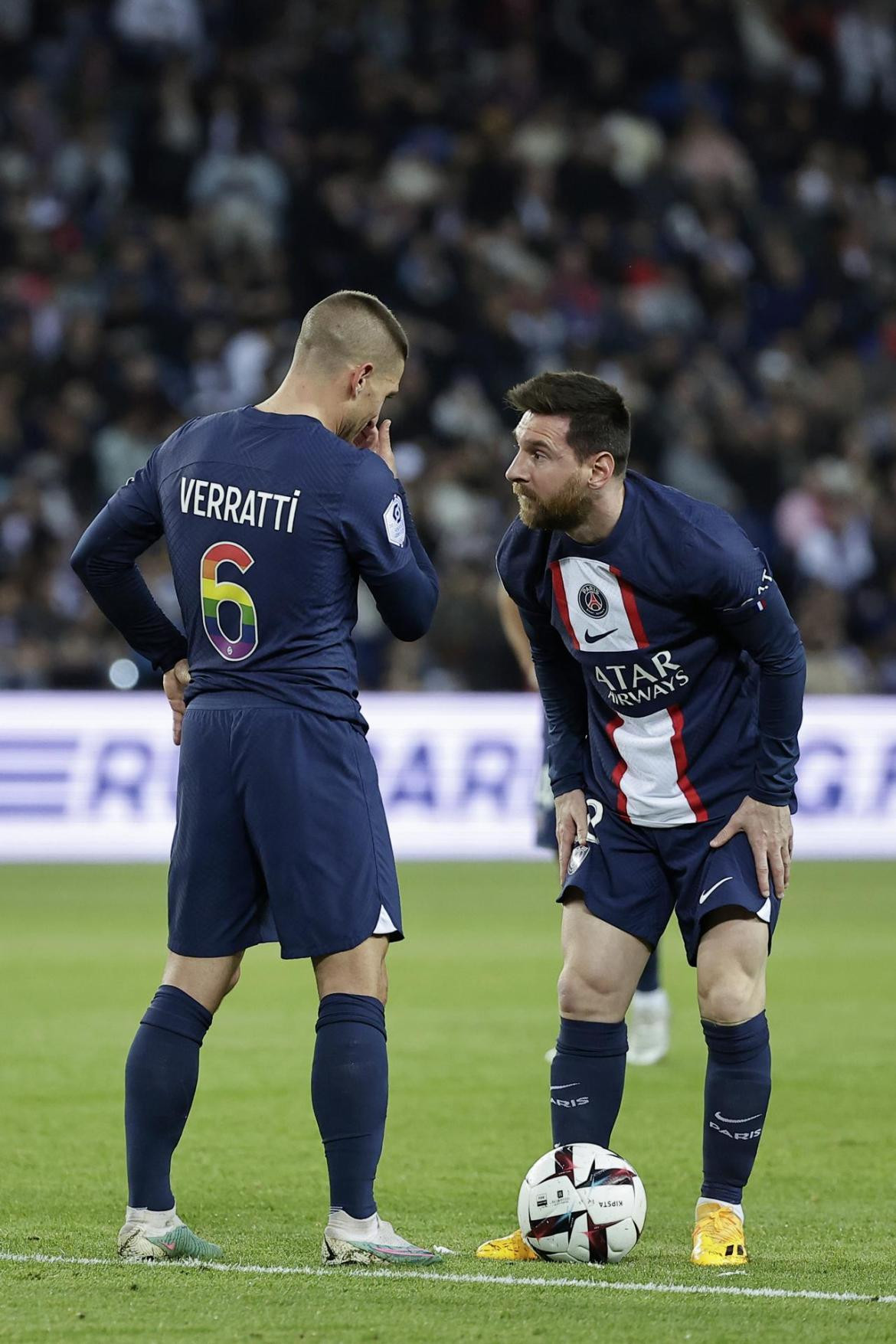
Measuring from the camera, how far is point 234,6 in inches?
838

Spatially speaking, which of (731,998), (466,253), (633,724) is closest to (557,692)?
(633,724)

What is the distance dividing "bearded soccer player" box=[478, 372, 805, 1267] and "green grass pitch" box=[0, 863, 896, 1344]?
0.45 metres

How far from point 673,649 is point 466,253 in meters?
15.1

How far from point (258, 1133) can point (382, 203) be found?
1425 cm

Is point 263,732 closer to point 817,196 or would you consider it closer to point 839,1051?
point 839,1051

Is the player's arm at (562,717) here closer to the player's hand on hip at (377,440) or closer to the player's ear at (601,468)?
the player's ear at (601,468)

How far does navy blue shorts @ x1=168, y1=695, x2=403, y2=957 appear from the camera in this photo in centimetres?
468

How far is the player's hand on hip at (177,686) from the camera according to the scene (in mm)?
5084

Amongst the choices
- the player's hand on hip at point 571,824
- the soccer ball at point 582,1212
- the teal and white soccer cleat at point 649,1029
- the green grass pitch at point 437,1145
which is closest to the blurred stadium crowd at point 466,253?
the green grass pitch at point 437,1145

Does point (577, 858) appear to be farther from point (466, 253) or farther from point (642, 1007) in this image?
point (466, 253)

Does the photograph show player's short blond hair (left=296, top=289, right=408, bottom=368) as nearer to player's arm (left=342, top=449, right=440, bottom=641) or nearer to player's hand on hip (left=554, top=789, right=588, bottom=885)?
player's arm (left=342, top=449, right=440, bottom=641)

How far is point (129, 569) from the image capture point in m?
5.14

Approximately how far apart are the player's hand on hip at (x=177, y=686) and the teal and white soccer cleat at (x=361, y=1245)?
1236mm

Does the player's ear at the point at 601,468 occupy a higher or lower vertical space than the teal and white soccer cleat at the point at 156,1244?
higher
